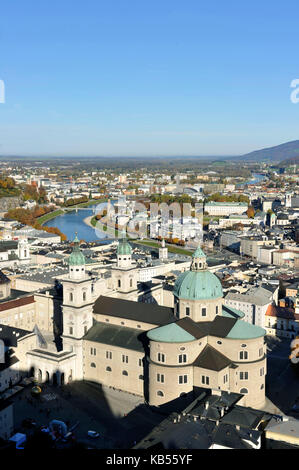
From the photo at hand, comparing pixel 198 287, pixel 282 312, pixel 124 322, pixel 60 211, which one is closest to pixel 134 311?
pixel 124 322

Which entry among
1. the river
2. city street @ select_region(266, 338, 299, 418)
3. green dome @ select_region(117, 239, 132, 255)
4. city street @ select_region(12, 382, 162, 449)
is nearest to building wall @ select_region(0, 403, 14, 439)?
city street @ select_region(12, 382, 162, 449)

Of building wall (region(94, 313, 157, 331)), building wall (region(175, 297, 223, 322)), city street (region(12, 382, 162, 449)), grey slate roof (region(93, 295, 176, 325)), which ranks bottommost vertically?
city street (region(12, 382, 162, 449))

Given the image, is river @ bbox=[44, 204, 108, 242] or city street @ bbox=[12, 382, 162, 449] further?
river @ bbox=[44, 204, 108, 242]

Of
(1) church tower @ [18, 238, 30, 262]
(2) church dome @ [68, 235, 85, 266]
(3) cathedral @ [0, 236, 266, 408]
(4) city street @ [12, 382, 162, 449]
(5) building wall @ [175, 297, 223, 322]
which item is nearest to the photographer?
(4) city street @ [12, 382, 162, 449]

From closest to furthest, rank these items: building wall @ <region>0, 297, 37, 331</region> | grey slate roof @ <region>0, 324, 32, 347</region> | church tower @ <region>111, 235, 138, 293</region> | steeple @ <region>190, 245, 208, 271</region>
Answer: steeple @ <region>190, 245, 208, 271</region>
grey slate roof @ <region>0, 324, 32, 347</region>
church tower @ <region>111, 235, 138, 293</region>
building wall @ <region>0, 297, 37, 331</region>

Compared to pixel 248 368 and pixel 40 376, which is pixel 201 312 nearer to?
pixel 248 368

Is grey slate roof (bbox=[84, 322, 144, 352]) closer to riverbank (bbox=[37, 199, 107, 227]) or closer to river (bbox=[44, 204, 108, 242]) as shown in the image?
river (bbox=[44, 204, 108, 242])

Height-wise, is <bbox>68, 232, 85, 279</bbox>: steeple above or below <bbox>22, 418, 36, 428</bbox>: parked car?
above
